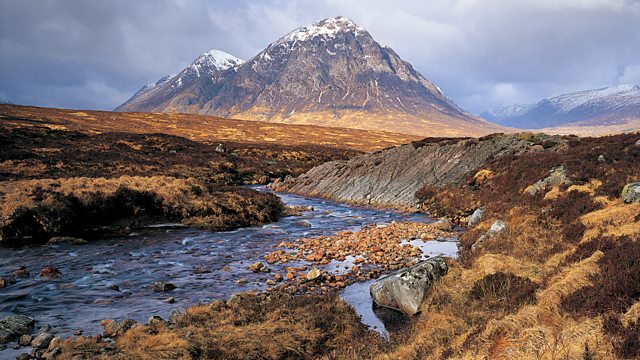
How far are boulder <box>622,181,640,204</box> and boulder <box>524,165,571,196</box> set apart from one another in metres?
6.07

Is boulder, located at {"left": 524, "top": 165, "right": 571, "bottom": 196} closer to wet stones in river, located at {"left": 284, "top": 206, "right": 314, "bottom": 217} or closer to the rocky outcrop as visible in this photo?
the rocky outcrop

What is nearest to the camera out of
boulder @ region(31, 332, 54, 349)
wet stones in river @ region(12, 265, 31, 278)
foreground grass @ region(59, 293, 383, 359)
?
foreground grass @ region(59, 293, 383, 359)

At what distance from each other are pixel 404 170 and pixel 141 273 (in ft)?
94.7

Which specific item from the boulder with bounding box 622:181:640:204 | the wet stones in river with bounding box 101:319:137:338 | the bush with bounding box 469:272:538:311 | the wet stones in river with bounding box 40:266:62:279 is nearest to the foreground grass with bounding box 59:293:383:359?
the wet stones in river with bounding box 101:319:137:338

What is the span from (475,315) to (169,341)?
24.4 ft

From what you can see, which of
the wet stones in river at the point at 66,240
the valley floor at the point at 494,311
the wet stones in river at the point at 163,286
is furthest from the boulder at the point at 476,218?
the wet stones in river at the point at 66,240

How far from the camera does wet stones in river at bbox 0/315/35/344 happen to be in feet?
32.2

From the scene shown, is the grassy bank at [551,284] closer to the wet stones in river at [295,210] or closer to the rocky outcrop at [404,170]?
the rocky outcrop at [404,170]

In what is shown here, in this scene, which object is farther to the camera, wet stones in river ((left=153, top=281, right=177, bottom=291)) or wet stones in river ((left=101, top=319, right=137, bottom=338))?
wet stones in river ((left=153, top=281, right=177, bottom=291))

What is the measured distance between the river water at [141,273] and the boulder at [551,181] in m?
7.53

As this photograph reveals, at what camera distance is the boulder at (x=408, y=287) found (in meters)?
11.6

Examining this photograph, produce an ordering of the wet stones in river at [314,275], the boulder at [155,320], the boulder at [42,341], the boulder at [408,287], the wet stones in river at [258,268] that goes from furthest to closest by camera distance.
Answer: the wet stones in river at [258,268] < the wet stones in river at [314,275] < the boulder at [408,287] < the boulder at [155,320] < the boulder at [42,341]

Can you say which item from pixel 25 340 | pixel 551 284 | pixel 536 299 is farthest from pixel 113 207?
pixel 551 284

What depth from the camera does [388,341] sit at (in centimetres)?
959
